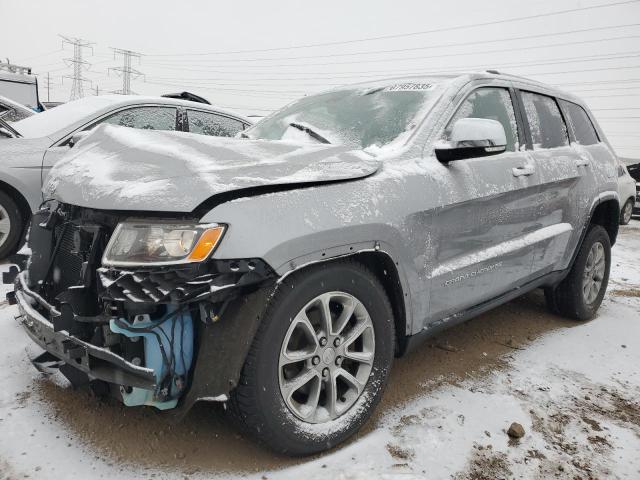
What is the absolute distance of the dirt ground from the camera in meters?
2.06

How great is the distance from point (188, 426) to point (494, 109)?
2.44m

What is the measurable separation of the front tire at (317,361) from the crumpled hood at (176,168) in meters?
0.41

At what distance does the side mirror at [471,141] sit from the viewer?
246cm

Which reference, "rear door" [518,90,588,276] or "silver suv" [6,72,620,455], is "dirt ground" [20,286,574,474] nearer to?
"silver suv" [6,72,620,455]

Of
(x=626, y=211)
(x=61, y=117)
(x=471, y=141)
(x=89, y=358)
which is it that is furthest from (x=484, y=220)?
(x=626, y=211)

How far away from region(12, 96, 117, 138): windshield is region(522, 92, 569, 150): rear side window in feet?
12.0

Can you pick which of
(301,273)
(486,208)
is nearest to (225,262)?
(301,273)

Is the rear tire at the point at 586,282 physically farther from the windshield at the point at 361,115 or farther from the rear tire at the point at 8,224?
the rear tire at the point at 8,224

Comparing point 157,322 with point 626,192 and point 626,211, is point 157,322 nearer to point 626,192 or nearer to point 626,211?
point 626,192

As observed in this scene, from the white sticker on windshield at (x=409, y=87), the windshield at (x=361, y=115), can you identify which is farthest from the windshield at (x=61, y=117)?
the white sticker on windshield at (x=409, y=87)

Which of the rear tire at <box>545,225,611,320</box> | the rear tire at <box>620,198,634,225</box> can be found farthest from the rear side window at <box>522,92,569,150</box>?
the rear tire at <box>620,198,634,225</box>

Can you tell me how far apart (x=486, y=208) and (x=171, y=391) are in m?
1.84

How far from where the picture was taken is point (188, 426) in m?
2.29

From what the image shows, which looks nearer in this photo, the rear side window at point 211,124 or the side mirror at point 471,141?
the side mirror at point 471,141
